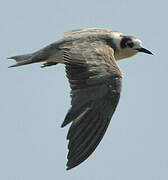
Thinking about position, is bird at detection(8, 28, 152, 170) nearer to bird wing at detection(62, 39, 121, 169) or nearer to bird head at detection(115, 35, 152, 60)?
bird wing at detection(62, 39, 121, 169)

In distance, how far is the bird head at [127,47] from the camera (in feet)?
63.4

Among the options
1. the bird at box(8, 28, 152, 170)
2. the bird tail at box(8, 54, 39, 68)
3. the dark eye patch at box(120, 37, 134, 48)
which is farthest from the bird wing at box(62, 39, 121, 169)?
the dark eye patch at box(120, 37, 134, 48)

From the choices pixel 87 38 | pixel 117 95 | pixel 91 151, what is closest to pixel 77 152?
pixel 91 151

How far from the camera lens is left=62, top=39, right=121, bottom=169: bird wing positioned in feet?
52.0

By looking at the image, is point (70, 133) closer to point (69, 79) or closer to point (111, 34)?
point (69, 79)

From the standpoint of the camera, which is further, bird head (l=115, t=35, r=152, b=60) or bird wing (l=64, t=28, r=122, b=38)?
bird head (l=115, t=35, r=152, b=60)

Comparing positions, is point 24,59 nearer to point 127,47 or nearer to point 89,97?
point 127,47

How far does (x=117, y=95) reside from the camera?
54.3ft

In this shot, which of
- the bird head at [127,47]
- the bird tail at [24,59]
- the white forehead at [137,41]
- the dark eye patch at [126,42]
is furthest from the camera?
the white forehead at [137,41]

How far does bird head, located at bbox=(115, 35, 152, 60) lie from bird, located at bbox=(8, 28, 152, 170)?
16cm

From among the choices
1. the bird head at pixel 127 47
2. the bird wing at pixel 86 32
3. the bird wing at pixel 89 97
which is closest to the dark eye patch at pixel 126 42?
the bird head at pixel 127 47

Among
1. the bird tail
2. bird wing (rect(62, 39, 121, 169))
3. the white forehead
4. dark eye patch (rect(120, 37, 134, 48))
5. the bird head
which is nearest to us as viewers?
bird wing (rect(62, 39, 121, 169))

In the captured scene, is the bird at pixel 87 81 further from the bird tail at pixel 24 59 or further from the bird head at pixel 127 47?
the bird head at pixel 127 47

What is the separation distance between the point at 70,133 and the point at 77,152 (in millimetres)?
337
